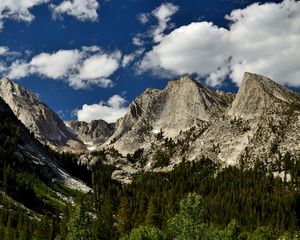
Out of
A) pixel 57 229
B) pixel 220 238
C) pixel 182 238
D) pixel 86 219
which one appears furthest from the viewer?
pixel 57 229

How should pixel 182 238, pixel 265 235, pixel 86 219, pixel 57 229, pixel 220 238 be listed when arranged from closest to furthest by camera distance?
pixel 86 219 → pixel 182 238 → pixel 220 238 → pixel 265 235 → pixel 57 229

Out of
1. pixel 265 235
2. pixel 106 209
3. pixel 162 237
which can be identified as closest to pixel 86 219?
pixel 162 237

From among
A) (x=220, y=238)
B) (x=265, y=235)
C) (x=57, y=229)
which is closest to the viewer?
(x=220, y=238)

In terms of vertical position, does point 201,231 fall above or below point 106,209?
below

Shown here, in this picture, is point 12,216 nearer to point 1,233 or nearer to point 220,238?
point 1,233

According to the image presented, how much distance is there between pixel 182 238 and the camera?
100812 millimetres

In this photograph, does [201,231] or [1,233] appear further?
[1,233]

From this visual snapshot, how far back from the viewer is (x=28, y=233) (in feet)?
525

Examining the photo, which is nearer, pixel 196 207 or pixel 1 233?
pixel 196 207

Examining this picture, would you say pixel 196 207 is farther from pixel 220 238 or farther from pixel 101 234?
pixel 101 234

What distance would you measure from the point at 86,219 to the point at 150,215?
74890mm

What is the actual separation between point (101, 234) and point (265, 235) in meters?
53.5

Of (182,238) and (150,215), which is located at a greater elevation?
(150,215)

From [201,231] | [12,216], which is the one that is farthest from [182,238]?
[12,216]
